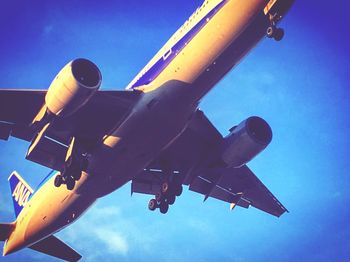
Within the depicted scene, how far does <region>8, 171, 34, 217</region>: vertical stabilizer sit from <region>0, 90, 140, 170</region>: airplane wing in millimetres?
6327

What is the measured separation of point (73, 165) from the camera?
18875 millimetres

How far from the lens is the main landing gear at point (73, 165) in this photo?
742 inches

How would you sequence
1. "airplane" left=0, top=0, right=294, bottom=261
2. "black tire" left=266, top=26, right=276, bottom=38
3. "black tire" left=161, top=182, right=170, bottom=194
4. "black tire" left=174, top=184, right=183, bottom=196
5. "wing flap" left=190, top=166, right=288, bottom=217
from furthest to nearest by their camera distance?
"wing flap" left=190, top=166, right=288, bottom=217 → "black tire" left=174, top=184, right=183, bottom=196 → "black tire" left=161, top=182, right=170, bottom=194 → "airplane" left=0, top=0, right=294, bottom=261 → "black tire" left=266, top=26, right=276, bottom=38

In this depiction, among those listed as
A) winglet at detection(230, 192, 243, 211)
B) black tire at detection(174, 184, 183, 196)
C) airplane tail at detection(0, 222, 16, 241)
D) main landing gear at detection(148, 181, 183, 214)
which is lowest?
airplane tail at detection(0, 222, 16, 241)

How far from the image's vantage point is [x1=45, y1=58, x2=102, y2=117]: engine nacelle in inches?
595

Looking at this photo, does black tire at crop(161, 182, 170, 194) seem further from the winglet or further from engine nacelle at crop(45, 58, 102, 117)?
engine nacelle at crop(45, 58, 102, 117)

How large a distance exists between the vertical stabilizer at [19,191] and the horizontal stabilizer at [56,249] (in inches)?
99.6

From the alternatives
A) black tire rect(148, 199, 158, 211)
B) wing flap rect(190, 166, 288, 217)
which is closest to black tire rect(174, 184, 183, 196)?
black tire rect(148, 199, 158, 211)

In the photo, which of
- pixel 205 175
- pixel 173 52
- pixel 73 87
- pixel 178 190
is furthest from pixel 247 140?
pixel 73 87

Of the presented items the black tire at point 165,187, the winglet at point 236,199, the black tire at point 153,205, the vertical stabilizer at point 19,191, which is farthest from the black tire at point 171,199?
the vertical stabilizer at point 19,191

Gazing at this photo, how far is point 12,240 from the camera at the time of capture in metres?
24.2

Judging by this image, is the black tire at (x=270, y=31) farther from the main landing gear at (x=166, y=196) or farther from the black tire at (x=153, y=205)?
the black tire at (x=153, y=205)

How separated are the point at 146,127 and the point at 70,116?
3.78 m

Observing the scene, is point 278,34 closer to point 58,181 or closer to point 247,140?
point 247,140
